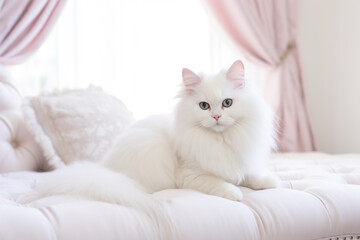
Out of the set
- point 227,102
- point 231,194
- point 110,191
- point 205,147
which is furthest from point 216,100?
point 110,191

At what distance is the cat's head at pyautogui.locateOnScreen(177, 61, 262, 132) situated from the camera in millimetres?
1108

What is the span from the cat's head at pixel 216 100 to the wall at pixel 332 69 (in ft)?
5.76

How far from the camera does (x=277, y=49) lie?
271 centimetres

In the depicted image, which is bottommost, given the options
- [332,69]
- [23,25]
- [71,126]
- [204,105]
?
[71,126]

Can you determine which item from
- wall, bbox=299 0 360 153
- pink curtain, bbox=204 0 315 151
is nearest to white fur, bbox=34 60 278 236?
pink curtain, bbox=204 0 315 151

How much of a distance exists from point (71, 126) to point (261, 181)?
1.05 m

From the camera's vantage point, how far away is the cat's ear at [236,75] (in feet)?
3.81

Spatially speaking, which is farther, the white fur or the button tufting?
the button tufting

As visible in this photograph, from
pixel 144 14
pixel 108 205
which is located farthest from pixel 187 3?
pixel 108 205

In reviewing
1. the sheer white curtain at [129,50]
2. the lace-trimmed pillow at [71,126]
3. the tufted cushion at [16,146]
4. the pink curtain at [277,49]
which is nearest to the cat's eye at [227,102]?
the lace-trimmed pillow at [71,126]

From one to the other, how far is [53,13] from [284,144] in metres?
1.87

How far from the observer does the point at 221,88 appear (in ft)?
3.70

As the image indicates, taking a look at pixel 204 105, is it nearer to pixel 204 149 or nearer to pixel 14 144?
pixel 204 149

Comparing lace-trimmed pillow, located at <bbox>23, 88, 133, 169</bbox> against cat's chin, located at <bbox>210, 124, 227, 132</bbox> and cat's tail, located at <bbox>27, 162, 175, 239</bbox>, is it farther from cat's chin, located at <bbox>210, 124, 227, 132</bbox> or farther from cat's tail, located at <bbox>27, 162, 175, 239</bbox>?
cat's chin, located at <bbox>210, 124, 227, 132</bbox>
